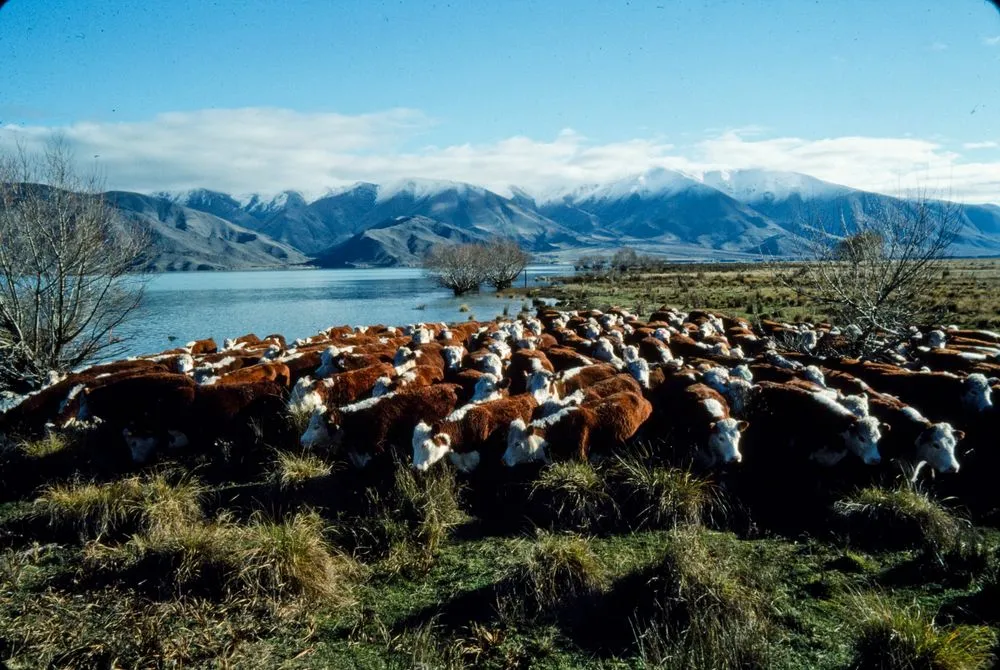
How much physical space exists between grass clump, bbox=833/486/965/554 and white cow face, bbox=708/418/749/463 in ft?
→ 4.46

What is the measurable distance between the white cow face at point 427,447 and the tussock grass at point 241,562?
66.9 inches

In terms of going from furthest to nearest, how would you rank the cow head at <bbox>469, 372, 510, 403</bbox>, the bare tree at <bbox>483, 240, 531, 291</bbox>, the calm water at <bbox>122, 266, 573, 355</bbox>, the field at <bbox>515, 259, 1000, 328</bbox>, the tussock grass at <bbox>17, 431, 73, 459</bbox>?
1. the bare tree at <bbox>483, 240, 531, 291</bbox>
2. the calm water at <bbox>122, 266, 573, 355</bbox>
3. the field at <bbox>515, 259, 1000, 328</bbox>
4. the cow head at <bbox>469, 372, 510, 403</bbox>
5. the tussock grass at <bbox>17, 431, 73, 459</bbox>

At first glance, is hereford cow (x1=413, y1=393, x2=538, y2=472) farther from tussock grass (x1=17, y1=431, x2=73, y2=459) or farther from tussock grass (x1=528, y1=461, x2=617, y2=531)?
tussock grass (x1=17, y1=431, x2=73, y2=459)

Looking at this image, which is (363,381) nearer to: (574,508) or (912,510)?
(574,508)

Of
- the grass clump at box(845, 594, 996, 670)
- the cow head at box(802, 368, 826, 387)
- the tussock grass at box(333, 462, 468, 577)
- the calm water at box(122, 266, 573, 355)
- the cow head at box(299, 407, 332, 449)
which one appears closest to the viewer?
the grass clump at box(845, 594, 996, 670)

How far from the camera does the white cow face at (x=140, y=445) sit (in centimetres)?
902

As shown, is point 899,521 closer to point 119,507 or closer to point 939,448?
point 939,448

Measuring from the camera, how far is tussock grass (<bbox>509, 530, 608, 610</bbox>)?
5.52 m

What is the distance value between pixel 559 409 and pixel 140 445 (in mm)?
6780

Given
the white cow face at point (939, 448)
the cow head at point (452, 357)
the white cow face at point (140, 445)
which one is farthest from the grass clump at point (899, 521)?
the white cow face at point (140, 445)

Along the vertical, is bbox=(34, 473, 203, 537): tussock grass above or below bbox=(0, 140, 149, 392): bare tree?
below

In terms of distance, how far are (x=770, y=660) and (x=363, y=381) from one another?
837 centimetres

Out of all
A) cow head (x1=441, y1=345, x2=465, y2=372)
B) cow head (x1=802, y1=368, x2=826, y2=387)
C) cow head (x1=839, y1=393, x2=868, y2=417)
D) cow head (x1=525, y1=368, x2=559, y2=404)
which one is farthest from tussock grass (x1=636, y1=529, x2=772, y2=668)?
cow head (x1=441, y1=345, x2=465, y2=372)

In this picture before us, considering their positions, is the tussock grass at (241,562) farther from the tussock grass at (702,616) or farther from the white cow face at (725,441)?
the white cow face at (725,441)
